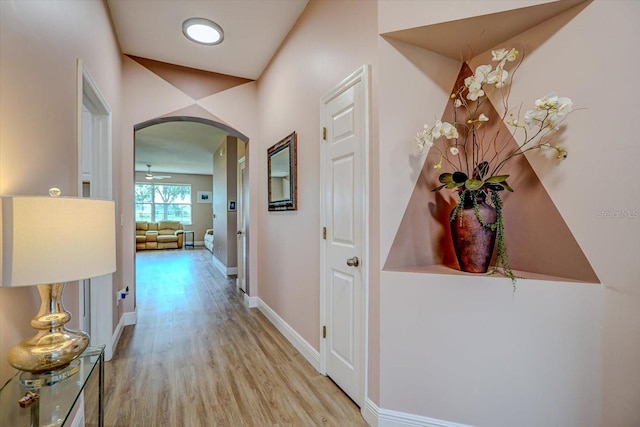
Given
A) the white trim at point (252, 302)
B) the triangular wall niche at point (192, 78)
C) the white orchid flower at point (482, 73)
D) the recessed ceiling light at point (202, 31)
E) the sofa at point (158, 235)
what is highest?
the recessed ceiling light at point (202, 31)

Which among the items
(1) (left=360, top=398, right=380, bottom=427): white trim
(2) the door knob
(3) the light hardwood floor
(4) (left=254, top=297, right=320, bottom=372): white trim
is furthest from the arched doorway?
(1) (left=360, top=398, right=380, bottom=427): white trim

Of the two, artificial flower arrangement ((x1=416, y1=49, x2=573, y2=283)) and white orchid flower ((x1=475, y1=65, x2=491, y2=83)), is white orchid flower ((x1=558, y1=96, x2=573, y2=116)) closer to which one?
artificial flower arrangement ((x1=416, y1=49, x2=573, y2=283))

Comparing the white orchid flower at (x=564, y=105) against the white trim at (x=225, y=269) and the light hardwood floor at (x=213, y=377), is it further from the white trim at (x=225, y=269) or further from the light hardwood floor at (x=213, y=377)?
the white trim at (x=225, y=269)

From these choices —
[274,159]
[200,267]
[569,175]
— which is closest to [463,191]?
[569,175]

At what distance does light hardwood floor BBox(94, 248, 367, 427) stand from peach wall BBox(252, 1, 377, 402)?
31 cm

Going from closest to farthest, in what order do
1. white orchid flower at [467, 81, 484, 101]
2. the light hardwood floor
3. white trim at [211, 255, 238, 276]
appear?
1. white orchid flower at [467, 81, 484, 101]
2. the light hardwood floor
3. white trim at [211, 255, 238, 276]

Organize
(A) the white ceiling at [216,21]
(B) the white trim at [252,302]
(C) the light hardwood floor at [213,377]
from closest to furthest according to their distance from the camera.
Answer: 1. (C) the light hardwood floor at [213,377]
2. (A) the white ceiling at [216,21]
3. (B) the white trim at [252,302]

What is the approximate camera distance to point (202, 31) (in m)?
2.64

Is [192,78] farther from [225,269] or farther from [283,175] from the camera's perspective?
[225,269]

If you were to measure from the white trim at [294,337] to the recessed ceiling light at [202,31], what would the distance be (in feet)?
9.41

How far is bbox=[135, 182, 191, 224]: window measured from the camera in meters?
10.4

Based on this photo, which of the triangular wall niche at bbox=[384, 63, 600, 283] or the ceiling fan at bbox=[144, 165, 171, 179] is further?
the ceiling fan at bbox=[144, 165, 171, 179]

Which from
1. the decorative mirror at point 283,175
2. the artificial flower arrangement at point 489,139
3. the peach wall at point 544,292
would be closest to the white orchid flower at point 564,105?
the artificial flower arrangement at point 489,139

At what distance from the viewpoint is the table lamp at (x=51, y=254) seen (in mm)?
781
